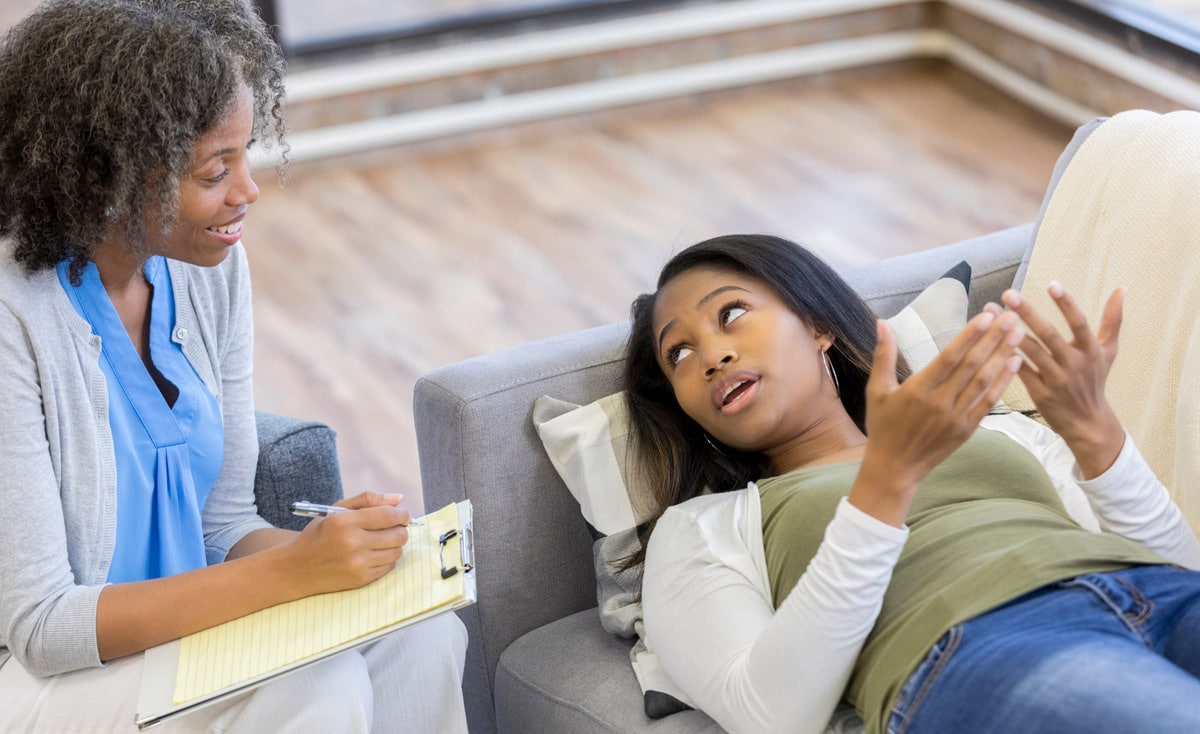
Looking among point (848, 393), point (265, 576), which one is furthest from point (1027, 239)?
point (265, 576)

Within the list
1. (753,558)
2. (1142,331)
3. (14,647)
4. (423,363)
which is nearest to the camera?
(14,647)

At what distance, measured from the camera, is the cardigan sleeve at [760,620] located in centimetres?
126

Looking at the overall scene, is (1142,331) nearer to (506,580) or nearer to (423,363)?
(506,580)

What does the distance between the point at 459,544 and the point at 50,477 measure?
0.41 metres

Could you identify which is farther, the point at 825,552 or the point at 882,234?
the point at 882,234

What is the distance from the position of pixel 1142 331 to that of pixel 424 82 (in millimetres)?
3007

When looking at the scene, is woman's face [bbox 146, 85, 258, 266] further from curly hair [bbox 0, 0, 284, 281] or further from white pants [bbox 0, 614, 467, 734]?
white pants [bbox 0, 614, 467, 734]

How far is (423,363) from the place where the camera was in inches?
127

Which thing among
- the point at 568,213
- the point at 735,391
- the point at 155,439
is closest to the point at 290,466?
the point at 155,439

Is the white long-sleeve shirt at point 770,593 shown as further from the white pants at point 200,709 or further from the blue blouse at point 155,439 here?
the blue blouse at point 155,439

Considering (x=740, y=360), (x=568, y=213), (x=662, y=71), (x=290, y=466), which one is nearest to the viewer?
(x=740, y=360)

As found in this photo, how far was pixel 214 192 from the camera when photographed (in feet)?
4.89

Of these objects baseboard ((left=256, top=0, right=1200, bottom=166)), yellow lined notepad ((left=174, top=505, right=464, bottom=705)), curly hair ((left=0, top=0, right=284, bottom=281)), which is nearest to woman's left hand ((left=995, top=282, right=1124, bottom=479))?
yellow lined notepad ((left=174, top=505, right=464, bottom=705))

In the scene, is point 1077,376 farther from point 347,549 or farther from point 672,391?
point 347,549
